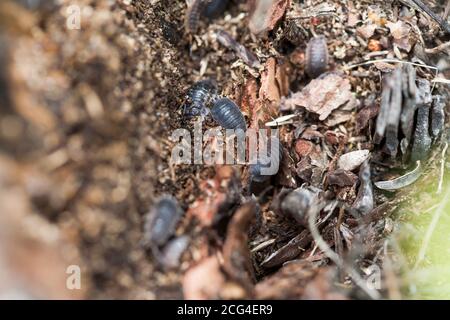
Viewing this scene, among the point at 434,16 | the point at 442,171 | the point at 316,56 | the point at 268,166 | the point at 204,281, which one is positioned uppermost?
the point at 434,16

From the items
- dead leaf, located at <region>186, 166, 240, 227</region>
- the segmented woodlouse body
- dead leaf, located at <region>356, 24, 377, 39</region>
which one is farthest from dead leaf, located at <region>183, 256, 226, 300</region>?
dead leaf, located at <region>356, 24, 377, 39</region>

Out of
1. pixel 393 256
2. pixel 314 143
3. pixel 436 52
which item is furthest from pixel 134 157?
pixel 436 52

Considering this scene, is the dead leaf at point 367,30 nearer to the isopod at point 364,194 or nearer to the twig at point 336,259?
the isopod at point 364,194

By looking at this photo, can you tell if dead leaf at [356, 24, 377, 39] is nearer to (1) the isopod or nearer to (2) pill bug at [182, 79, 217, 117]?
(1) the isopod

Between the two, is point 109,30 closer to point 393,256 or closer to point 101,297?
point 101,297

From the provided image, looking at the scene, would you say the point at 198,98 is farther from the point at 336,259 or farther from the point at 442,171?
the point at 442,171

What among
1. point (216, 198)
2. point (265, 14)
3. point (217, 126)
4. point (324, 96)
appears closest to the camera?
point (216, 198)

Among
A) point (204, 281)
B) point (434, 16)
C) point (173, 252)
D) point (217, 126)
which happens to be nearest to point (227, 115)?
point (217, 126)
